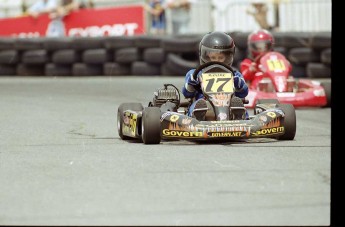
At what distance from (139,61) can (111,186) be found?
456 inches

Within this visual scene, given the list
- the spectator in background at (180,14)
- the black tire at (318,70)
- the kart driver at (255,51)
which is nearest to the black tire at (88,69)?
the spectator in background at (180,14)

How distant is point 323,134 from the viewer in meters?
9.58

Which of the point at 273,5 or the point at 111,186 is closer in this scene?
the point at 111,186

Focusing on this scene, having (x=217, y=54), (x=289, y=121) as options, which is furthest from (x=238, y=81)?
(x=289, y=121)

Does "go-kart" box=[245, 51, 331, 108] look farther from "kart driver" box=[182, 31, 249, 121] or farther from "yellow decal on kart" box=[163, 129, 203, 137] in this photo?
"yellow decal on kart" box=[163, 129, 203, 137]

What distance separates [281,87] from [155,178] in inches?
257

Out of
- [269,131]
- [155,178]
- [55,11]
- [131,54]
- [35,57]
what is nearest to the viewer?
[155,178]

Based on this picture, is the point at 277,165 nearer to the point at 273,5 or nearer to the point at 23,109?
the point at 23,109

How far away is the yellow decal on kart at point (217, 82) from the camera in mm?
8711

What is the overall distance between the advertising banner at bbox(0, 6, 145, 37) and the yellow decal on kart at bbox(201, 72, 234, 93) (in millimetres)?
9818

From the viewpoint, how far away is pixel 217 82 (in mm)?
8742

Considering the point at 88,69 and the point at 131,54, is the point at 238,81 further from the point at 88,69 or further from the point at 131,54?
the point at 88,69

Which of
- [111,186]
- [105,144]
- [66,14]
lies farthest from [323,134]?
[66,14]

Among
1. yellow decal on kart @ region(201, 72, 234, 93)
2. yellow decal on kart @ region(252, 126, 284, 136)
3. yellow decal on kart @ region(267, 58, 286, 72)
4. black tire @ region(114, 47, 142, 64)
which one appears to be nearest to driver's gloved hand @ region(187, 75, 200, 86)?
yellow decal on kart @ region(201, 72, 234, 93)
